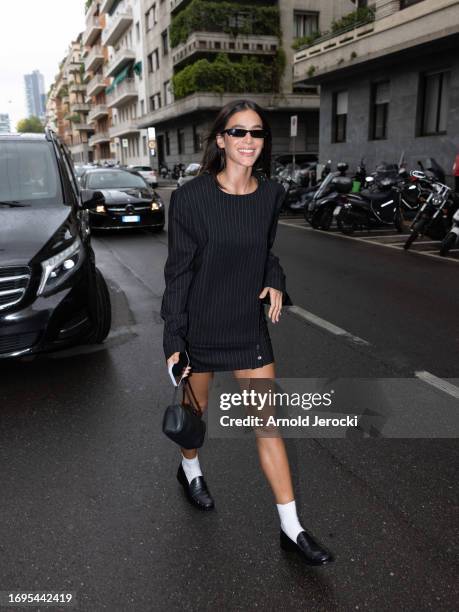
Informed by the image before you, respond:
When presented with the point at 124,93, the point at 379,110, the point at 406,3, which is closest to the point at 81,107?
the point at 124,93

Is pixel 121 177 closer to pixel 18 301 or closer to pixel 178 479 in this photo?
pixel 18 301

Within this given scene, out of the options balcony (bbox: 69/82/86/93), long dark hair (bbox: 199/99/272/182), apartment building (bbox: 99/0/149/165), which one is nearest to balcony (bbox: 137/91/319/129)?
apartment building (bbox: 99/0/149/165)

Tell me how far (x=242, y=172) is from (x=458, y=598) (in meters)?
1.88

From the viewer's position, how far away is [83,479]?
9.86 ft

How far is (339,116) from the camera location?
2284cm

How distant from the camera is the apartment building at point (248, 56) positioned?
36219mm

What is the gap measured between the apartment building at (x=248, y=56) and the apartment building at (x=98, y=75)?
31682mm

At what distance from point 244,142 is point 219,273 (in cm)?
55

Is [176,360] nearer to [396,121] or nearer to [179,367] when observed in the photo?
[179,367]

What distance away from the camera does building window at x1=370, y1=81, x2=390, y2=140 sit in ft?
65.0

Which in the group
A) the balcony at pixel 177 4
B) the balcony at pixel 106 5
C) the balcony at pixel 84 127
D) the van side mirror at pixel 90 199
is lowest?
the van side mirror at pixel 90 199

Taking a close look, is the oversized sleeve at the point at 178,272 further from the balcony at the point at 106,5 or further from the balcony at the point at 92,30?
the balcony at the point at 92,30

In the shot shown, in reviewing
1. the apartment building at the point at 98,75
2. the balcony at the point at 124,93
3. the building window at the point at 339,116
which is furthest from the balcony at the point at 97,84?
the building window at the point at 339,116

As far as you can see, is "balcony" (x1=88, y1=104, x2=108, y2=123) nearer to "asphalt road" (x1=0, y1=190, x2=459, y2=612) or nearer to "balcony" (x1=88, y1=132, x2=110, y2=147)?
"balcony" (x1=88, y1=132, x2=110, y2=147)
